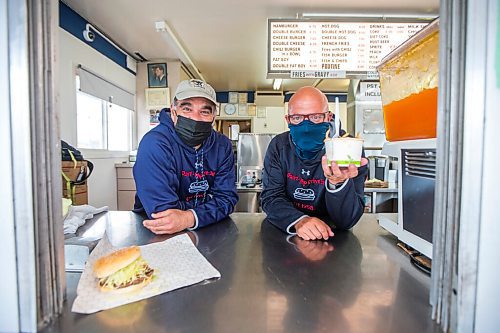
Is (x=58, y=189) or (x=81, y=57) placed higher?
(x=81, y=57)

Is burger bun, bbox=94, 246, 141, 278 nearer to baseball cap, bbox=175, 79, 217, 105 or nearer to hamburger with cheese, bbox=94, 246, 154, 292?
hamburger with cheese, bbox=94, 246, 154, 292

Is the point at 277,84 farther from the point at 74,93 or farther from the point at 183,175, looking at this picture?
the point at 183,175

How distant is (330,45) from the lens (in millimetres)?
2924

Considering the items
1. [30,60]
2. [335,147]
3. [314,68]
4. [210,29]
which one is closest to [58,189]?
[30,60]

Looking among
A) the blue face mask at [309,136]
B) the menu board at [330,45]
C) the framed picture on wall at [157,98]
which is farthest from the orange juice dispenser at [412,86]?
the framed picture on wall at [157,98]

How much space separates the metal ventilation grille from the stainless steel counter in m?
0.27

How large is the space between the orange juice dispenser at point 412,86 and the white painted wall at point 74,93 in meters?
2.65

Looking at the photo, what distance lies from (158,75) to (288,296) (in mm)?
5133

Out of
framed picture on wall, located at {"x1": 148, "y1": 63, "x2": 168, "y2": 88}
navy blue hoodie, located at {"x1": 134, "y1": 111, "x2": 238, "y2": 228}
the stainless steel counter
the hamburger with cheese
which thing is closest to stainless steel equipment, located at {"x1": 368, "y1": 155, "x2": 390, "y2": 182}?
navy blue hoodie, located at {"x1": 134, "y1": 111, "x2": 238, "y2": 228}

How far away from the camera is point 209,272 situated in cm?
81

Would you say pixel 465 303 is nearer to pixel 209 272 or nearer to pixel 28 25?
pixel 209 272

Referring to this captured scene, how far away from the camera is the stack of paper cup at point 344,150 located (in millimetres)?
881

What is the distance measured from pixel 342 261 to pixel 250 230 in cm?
47

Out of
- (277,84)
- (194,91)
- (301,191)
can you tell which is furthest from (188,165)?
(277,84)
